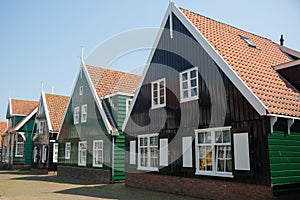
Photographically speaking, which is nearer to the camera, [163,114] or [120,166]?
[163,114]

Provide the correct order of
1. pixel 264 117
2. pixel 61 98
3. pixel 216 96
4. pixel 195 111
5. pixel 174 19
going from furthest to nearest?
pixel 61 98 → pixel 174 19 → pixel 195 111 → pixel 216 96 → pixel 264 117

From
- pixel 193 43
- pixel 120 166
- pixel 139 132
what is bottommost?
pixel 120 166

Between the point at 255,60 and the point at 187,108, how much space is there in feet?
12.3

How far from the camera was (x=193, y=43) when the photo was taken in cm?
1327

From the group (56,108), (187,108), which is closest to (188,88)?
(187,108)

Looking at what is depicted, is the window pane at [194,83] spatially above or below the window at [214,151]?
above

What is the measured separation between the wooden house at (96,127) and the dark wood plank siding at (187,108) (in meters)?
2.48

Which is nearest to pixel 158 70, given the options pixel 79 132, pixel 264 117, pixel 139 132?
pixel 139 132

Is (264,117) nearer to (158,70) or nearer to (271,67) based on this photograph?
(271,67)

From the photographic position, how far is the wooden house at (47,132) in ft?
90.5

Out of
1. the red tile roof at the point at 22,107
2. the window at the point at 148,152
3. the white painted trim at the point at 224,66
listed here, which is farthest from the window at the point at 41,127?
the white painted trim at the point at 224,66

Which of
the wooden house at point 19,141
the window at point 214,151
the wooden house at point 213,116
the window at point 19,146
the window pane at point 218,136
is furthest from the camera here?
the window at point 19,146

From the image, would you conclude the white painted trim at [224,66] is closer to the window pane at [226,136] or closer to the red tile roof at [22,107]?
the window pane at [226,136]

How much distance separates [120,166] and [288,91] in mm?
11291
